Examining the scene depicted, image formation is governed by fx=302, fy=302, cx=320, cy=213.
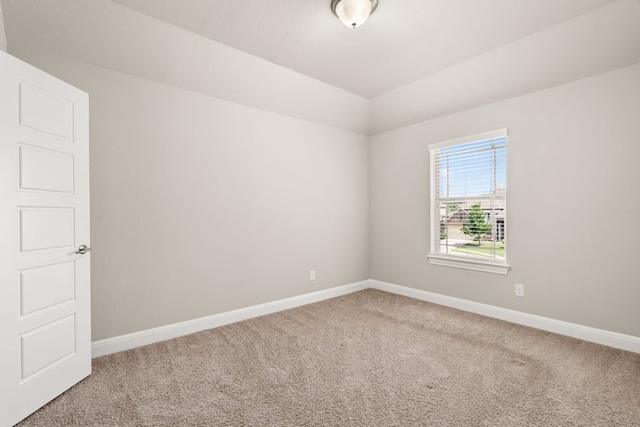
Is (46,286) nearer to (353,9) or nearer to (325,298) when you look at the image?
(353,9)

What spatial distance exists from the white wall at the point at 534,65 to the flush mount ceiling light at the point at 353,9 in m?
1.43


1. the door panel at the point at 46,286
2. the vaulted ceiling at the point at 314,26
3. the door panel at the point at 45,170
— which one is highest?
the vaulted ceiling at the point at 314,26

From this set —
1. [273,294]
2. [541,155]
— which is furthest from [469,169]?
[273,294]

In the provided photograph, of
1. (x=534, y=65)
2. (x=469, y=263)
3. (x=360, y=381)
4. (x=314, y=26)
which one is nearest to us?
(x=360, y=381)

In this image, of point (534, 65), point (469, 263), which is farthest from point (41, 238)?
point (534, 65)

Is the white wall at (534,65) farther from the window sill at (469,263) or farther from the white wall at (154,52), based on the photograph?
the window sill at (469,263)

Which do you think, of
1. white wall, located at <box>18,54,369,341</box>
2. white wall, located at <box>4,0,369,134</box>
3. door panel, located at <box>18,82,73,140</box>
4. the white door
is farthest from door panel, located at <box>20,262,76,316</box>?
white wall, located at <box>4,0,369,134</box>

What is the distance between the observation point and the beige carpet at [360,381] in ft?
5.93

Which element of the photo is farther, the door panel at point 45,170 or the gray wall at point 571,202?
the gray wall at point 571,202

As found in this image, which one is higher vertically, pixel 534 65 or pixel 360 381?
pixel 534 65

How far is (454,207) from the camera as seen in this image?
394 cm

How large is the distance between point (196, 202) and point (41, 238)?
132 cm

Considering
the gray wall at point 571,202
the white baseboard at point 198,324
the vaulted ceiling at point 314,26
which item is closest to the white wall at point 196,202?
the white baseboard at point 198,324

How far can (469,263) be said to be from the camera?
12.1ft
